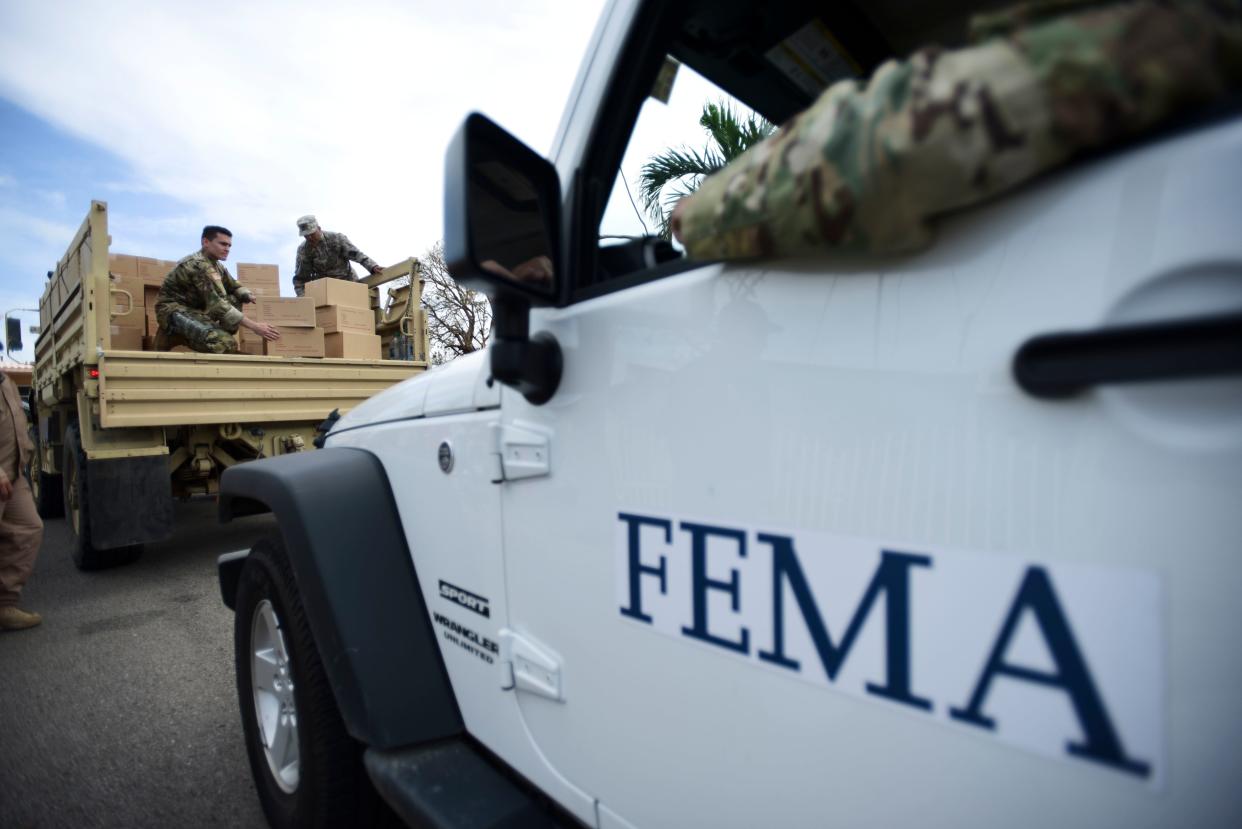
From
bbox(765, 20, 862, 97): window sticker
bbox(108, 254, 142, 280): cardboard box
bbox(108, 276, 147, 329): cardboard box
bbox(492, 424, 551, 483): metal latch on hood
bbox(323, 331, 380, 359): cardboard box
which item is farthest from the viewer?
bbox(323, 331, 380, 359): cardboard box

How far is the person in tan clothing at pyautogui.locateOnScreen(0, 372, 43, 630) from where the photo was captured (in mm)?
3977

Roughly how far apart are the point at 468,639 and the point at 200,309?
5636 mm

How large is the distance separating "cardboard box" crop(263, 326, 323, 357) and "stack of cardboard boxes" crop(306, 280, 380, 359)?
0.18 m

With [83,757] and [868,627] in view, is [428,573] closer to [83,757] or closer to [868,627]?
[868,627]

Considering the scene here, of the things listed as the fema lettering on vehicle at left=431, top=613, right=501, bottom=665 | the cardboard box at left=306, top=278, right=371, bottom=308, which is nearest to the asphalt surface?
the fema lettering on vehicle at left=431, top=613, right=501, bottom=665

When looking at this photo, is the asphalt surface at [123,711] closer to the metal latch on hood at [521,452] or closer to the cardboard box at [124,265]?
the metal latch on hood at [521,452]

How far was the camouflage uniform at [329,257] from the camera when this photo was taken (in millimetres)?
7738

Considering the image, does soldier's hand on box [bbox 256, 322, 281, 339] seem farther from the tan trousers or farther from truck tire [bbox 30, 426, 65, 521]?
truck tire [bbox 30, 426, 65, 521]

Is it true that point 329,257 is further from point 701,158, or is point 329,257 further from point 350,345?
point 701,158

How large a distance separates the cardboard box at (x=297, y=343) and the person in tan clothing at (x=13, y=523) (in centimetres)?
198

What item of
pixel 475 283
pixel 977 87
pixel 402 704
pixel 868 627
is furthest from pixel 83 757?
pixel 977 87

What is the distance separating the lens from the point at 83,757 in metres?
2.57

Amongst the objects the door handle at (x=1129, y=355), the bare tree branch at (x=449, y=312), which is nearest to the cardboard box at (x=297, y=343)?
the door handle at (x=1129, y=355)

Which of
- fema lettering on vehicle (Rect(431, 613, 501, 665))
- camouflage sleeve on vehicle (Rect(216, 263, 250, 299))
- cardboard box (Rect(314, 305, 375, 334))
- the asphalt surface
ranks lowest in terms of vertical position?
the asphalt surface
